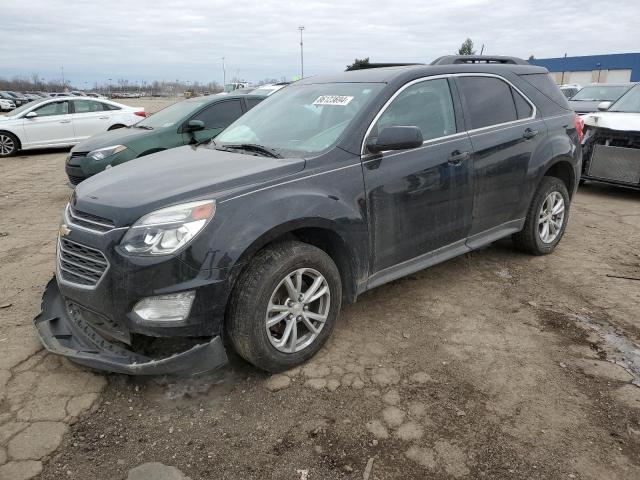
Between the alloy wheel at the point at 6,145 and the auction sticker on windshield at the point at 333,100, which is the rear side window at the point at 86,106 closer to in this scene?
the alloy wheel at the point at 6,145

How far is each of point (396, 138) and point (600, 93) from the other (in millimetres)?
12922

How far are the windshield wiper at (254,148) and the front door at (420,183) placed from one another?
2.03 ft

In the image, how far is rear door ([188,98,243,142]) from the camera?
7641 mm

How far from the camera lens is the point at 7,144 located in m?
12.9

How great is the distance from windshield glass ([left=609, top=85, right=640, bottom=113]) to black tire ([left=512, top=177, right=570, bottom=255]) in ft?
13.4

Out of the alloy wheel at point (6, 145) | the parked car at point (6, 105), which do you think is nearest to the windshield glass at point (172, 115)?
the alloy wheel at point (6, 145)

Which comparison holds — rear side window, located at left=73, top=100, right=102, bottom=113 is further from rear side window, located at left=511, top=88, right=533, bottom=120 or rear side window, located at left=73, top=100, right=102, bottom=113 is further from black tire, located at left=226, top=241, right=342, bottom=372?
black tire, located at left=226, top=241, right=342, bottom=372

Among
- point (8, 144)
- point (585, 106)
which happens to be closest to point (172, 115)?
point (8, 144)

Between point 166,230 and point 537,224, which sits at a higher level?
point 166,230

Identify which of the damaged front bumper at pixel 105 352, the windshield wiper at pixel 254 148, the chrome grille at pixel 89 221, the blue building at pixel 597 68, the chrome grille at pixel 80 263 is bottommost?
the damaged front bumper at pixel 105 352

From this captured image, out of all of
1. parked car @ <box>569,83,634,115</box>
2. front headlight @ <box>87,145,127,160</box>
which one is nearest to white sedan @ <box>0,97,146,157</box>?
front headlight @ <box>87,145,127,160</box>

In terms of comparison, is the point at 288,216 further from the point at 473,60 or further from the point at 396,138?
the point at 473,60

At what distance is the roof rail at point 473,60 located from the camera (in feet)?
13.7

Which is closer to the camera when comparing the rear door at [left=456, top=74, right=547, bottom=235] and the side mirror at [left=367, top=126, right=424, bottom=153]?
the side mirror at [left=367, top=126, right=424, bottom=153]
